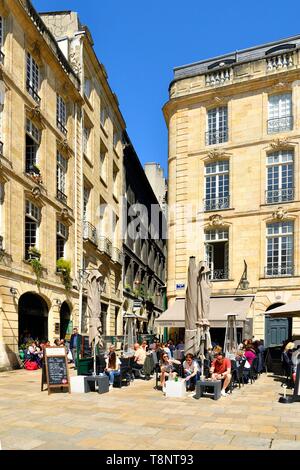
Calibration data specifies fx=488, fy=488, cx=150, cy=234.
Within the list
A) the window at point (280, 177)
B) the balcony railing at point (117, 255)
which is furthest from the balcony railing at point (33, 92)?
the balcony railing at point (117, 255)

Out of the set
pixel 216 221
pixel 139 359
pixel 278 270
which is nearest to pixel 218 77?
pixel 216 221

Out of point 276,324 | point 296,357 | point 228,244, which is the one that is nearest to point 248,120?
point 228,244

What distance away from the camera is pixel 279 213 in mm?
23047

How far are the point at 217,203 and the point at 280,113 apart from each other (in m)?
5.39

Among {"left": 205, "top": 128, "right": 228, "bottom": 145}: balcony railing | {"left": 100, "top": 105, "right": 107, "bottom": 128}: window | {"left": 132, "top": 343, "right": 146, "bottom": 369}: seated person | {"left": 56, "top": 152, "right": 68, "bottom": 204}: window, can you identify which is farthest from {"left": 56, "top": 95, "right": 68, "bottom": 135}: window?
{"left": 132, "top": 343, "right": 146, "bottom": 369}: seated person

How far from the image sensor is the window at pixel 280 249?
75.2ft

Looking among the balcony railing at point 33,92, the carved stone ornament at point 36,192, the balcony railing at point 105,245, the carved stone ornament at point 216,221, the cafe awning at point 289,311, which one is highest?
the balcony railing at point 33,92

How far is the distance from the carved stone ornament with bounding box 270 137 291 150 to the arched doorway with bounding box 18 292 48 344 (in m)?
13.1

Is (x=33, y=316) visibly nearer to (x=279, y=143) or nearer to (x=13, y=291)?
(x=13, y=291)

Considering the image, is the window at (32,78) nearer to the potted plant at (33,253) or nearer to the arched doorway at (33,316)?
the potted plant at (33,253)

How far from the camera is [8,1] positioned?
18.4 metres
